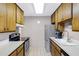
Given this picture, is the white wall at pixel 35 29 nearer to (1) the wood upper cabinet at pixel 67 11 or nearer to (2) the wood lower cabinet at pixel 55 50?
(2) the wood lower cabinet at pixel 55 50

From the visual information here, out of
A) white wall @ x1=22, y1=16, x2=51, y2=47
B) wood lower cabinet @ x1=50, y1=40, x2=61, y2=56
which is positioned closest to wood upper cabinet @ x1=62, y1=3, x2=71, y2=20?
wood lower cabinet @ x1=50, y1=40, x2=61, y2=56

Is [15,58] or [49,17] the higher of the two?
[49,17]

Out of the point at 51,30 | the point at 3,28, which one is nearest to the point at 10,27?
the point at 3,28

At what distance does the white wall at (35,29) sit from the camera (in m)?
6.58

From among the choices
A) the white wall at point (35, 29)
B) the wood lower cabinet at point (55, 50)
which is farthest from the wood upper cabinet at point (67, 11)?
the white wall at point (35, 29)

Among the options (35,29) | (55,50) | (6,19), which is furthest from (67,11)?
(35,29)

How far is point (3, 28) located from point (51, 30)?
131 inches

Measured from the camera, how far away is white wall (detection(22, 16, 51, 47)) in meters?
6.58

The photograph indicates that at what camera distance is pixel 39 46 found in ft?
21.7

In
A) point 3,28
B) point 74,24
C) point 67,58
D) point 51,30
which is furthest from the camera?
point 51,30

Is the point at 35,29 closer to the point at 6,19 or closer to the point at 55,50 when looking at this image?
the point at 55,50

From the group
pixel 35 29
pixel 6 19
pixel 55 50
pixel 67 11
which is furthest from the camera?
pixel 35 29

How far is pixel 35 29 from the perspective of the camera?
663 cm

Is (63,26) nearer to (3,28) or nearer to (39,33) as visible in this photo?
(39,33)
